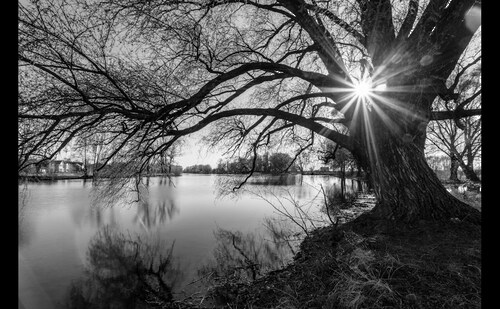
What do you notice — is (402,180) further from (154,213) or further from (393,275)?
(154,213)

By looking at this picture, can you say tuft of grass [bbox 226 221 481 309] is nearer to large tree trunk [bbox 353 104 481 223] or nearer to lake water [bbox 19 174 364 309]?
large tree trunk [bbox 353 104 481 223]

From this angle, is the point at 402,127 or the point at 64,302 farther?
the point at 402,127

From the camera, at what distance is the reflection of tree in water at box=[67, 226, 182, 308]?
500 cm

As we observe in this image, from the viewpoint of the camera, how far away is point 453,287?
9.04ft

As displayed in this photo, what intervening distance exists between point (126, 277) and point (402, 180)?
24.3 ft

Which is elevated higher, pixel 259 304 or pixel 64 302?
pixel 259 304

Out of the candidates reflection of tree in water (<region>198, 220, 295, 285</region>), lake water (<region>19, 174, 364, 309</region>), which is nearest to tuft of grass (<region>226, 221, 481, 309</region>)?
reflection of tree in water (<region>198, 220, 295, 285</region>)

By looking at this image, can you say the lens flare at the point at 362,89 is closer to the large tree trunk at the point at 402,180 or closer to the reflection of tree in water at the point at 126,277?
the large tree trunk at the point at 402,180

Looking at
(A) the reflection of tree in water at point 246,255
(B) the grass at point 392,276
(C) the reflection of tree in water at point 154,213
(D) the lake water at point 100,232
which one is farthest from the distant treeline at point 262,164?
(B) the grass at point 392,276

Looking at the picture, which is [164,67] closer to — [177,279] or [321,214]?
[177,279]

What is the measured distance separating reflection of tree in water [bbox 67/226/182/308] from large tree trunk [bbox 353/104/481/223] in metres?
5.61
